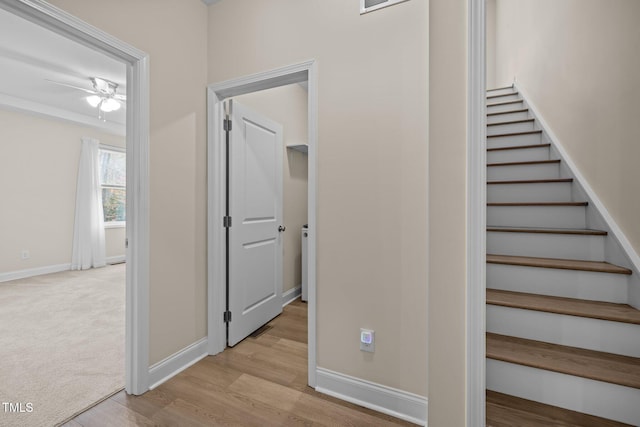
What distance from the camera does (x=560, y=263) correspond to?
1.66m

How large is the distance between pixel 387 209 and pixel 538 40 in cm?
291

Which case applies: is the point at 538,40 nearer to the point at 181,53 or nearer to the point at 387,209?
the point at 387,209

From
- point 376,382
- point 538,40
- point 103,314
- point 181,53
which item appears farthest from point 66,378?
point 538,40

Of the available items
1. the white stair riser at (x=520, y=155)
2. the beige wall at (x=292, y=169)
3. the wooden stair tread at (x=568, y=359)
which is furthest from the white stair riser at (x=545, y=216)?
the beige wall at (x=292, y=169)

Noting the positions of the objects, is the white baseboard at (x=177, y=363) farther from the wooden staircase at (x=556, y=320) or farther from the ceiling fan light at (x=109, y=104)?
the ceiling fan light at (x=109, y=104)

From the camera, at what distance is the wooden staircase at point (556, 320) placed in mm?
1265

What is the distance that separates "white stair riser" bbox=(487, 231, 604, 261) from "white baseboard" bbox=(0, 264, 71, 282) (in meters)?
6.30

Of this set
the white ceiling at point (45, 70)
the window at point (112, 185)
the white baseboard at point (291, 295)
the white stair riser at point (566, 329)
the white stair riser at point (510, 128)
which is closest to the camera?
the white stair riser at point (566, 329)

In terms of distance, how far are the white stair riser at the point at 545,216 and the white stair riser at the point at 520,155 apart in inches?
29.5

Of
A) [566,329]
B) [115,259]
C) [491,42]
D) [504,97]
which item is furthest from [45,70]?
[491,42]

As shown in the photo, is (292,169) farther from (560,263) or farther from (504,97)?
(504,97)

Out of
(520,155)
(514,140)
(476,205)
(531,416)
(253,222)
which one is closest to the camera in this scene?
(476,205)

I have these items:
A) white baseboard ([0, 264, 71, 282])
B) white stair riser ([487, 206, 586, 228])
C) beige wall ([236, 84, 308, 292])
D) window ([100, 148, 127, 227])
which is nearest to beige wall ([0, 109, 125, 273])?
white baseboard ([0, 264, 71, 282])

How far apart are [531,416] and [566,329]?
0.48 meters
